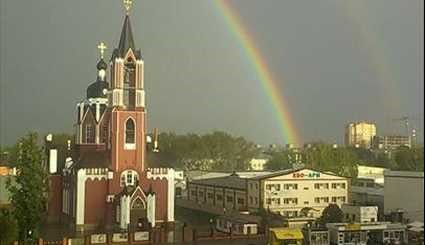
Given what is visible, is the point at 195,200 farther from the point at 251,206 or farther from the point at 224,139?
the point at 224,139

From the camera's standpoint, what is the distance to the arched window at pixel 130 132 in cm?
2552

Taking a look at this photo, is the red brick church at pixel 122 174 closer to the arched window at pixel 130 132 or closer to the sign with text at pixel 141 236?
the arched window at pixel 130 132

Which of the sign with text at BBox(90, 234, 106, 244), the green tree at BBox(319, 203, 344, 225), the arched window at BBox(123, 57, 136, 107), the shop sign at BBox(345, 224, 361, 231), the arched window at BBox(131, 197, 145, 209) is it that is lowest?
the sign with text at BBox(90, 234, 106, 244)

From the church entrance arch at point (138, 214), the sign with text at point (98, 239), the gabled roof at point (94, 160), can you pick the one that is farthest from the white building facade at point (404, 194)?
the sign with text at point (98, 239)

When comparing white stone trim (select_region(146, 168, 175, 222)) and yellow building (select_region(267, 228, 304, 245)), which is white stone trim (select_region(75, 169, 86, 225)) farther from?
yellow building (select_region(267, 228, 304, 245))

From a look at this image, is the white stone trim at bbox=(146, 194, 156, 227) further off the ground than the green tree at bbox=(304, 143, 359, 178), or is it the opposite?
the green tree at bbox=(304, 143, 359, 178)

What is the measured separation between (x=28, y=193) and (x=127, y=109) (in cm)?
657

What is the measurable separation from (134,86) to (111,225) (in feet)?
19.7

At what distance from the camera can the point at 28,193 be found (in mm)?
20406

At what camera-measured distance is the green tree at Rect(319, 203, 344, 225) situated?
25.0 m

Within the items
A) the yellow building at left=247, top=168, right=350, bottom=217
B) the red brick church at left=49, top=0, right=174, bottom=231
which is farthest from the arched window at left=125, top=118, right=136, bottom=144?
the yellow building at left=247, top=168, right=350, bottom=217

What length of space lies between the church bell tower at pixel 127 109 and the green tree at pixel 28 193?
14.4ft

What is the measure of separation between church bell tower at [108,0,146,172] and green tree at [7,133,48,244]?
4.37 metres

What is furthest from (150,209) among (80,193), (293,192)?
(293,192)
